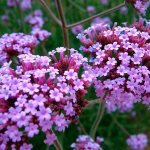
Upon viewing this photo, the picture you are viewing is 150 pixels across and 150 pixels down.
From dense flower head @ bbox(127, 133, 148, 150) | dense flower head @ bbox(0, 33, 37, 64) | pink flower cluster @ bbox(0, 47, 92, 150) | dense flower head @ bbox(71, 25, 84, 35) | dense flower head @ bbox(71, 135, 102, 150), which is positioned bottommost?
dense flower head @ bbox(127, 133, 148, 150)

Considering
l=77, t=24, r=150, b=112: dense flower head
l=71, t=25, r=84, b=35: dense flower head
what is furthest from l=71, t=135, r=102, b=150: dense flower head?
l=71, t=25, r=84, b=35: dense flower head

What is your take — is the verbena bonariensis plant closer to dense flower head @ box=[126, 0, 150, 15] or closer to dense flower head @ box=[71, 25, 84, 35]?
dense flower head @ box=[126, 0, 150, 15]

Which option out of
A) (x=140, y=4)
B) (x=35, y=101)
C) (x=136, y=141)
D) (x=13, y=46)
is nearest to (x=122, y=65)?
(x=35, y=101)

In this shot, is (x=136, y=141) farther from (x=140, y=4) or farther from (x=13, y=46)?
(x=13, y=46)

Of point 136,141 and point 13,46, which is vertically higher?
point 13,46

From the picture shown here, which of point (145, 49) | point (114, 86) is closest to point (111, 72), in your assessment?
point (114, 86)

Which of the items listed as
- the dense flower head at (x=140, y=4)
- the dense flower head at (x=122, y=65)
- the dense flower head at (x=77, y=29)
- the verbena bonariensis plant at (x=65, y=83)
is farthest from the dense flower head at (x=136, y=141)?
the dense flower head at (x=122, y=65)

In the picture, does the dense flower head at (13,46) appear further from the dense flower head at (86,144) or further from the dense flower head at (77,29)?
the dense flower head at (77,29)

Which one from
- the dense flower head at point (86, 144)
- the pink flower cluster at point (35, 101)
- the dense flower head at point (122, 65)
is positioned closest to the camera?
the pink flower cluster at point (35, 101)
